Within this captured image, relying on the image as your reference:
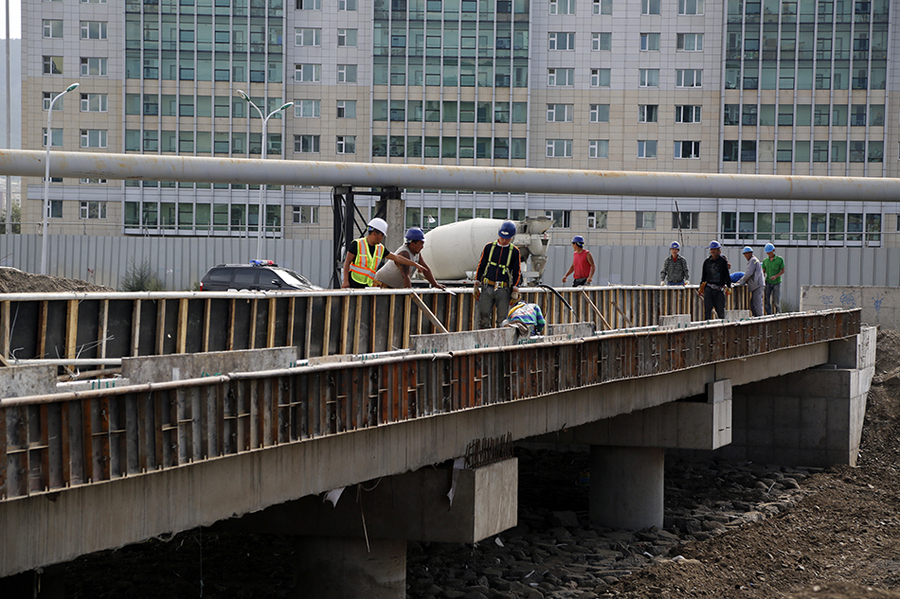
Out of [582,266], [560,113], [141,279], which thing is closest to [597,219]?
[560,113]

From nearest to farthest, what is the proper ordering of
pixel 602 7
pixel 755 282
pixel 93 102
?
pixel 755 282 → pixel 93 102 → pixel 602 7

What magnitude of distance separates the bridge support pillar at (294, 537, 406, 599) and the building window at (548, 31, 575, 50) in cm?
5706

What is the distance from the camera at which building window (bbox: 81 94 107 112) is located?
64.5 m

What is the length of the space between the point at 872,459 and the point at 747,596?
519 inches

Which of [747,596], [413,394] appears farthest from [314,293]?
[747,596]

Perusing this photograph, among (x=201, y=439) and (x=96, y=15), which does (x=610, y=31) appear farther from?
(x=201, y=439)

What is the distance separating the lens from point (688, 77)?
65.1 meters

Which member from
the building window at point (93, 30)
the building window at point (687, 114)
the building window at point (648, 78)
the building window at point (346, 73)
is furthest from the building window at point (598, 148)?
the building window at point (93, 30)

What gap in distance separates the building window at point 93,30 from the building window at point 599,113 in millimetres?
31725

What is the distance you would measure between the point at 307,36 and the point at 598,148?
2017cm

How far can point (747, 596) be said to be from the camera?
14562 millimetres

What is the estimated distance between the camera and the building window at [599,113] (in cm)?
6550

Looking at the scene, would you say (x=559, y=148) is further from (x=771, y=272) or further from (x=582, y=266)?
(x=582, y=266)

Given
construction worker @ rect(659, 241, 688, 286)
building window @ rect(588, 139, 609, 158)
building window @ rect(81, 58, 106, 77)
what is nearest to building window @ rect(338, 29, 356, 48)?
building window @ rect(81, 58, 106, 77)
